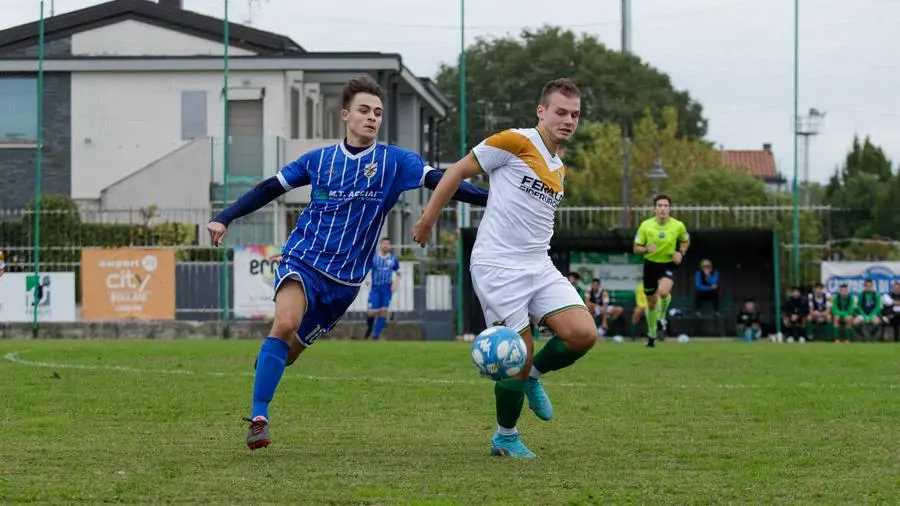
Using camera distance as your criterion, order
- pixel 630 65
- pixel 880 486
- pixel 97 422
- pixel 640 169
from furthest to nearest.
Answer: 1. pixel 640 169
2. pixel 630 65
3. pixel 97 422
4. pixel 880 486

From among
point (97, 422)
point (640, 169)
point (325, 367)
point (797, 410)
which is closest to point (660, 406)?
point (797, 410)

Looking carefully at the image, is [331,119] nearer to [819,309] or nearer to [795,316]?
[795,316]

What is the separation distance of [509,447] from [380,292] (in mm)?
18615

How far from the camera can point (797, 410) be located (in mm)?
10359

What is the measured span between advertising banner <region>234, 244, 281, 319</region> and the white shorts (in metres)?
19.0

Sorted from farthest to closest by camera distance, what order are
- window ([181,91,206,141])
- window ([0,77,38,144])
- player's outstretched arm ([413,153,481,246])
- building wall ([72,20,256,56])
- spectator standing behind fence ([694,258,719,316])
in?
building wall ([72,20,256,56]) → window ([181,91,206,141]) → window ([0,77,38,144]) → spectator standing behind fence ([694,258,719,316]) → player's outstretched arm ([413,153,481,246])

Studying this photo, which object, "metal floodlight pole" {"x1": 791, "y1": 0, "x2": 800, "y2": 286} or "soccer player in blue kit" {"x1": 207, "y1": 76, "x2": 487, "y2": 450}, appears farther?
"metal floodlight pole" {"x1": 791, "y1": 0, "x2": 800, "y2": 286}

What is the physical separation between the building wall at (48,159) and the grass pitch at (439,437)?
44.3ft

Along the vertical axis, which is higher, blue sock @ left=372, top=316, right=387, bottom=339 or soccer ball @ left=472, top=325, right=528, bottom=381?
soccer ball @ left=472, top=325, right=528, bottom=381

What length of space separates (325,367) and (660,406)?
5656 mm

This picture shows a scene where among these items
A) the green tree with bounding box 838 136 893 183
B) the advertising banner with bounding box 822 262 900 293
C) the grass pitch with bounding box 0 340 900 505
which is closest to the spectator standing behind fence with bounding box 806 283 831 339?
the advertising banner with bounding box 822 262 900 293

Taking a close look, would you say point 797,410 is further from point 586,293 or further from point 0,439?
point 586,293

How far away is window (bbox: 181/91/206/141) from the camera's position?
3553 centimetres

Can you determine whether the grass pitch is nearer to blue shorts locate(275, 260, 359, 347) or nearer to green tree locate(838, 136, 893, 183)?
blue shorts locate(275, 260, 359, 347)
